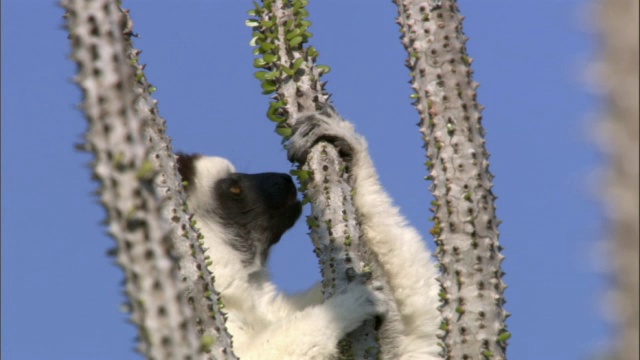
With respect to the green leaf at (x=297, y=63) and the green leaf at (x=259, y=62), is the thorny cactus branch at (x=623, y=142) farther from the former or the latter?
the green leaf at (x=259, y=62)

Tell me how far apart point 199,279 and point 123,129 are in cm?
212

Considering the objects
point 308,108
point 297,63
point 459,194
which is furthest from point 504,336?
point 297,63

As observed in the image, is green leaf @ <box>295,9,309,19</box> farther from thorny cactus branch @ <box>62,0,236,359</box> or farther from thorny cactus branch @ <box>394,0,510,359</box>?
thorny cactus branch @ <box>62,0,236,359</box>

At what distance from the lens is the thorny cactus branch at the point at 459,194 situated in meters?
3.52

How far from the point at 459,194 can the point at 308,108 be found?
84.3 inches

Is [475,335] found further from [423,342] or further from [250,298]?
[250,298]

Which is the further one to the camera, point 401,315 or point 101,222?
point 401,315

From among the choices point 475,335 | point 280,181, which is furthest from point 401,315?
point 475,335

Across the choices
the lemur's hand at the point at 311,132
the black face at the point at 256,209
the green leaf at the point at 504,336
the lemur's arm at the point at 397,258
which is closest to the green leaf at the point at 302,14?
the lemur's hand at the point at 311,132

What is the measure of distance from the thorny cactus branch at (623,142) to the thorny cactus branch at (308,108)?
14.4 feet

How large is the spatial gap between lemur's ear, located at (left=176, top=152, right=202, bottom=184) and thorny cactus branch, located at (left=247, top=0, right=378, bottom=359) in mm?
2537

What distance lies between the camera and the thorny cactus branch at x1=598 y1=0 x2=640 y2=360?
786 mm

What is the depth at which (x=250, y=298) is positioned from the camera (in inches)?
281

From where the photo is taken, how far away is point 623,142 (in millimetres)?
800
